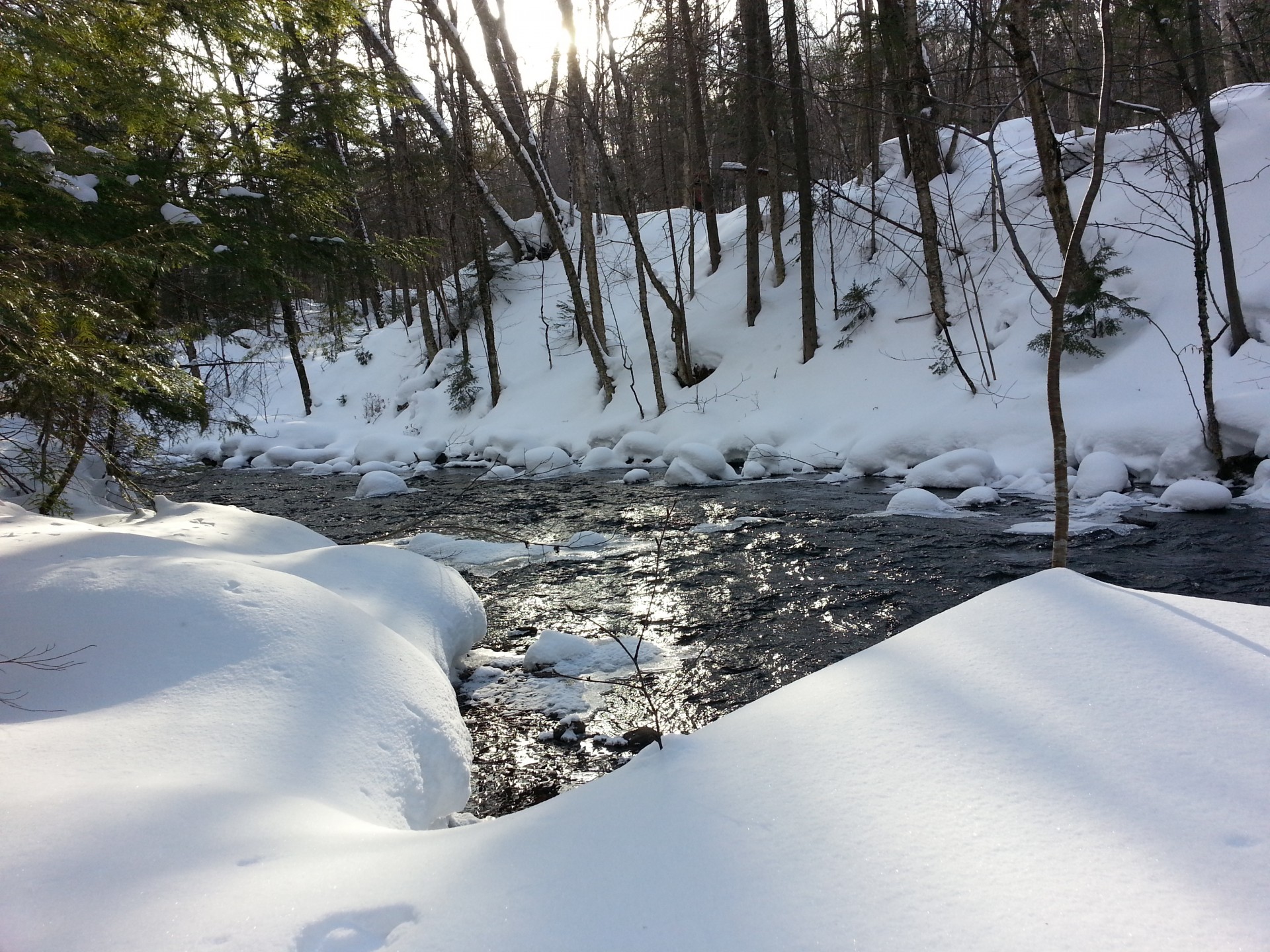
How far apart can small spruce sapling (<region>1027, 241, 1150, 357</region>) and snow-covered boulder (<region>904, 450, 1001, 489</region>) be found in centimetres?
208

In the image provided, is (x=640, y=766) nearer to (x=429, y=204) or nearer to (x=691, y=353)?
(x=691, y=353)

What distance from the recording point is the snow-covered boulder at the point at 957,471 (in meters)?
7.87

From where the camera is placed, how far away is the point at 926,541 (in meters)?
5.87

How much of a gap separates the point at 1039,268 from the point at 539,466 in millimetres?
8906

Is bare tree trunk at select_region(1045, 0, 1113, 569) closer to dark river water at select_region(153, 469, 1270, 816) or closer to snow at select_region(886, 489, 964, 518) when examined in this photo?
dark river water at select_region(153, 469, 1270, 816)

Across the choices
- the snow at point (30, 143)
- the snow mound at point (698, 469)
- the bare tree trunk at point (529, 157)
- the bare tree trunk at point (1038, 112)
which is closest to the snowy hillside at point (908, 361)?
the bare tree trunk at point (1038, 112)

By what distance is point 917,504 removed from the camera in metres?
6.90

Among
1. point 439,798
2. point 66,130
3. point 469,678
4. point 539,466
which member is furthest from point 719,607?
point 539,466

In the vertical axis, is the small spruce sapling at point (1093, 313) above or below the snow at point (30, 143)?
below

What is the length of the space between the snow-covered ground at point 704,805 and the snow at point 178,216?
2.92 meters

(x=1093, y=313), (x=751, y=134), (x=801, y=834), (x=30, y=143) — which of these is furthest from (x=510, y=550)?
(x=751, y=134)

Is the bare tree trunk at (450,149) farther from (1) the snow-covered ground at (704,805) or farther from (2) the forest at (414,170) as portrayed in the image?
(1) the snow-covered ground at (704,805)

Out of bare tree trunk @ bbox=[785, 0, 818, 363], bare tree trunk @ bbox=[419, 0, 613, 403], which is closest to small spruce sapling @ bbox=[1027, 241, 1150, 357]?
bare tree trunk @ bbox=[785, 0, 818, 363]

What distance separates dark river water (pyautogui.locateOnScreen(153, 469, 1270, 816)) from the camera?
332 centimetres
